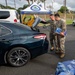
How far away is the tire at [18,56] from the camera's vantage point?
5.75 meters

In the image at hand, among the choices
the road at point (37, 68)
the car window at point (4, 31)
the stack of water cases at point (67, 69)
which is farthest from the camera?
the car window at point (4, 31)

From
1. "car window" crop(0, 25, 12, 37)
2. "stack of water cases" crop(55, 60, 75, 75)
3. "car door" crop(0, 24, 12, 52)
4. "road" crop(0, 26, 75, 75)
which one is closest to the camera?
"stack of water cases" crop(55, 60, 75, 75)

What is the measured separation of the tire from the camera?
18.8ft

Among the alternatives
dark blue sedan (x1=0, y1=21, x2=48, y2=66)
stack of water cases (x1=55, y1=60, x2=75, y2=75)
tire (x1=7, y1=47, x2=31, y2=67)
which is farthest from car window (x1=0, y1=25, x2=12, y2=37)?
stack of water cases (x1=55, y1=60, x2=75, y2=75)

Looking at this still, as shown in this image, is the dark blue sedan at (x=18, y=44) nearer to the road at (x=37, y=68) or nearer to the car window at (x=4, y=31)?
the car window at (x=4, y=31)

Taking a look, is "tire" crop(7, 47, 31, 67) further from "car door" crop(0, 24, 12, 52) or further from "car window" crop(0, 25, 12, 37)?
"car window" crop(0, 25, 12, 37)

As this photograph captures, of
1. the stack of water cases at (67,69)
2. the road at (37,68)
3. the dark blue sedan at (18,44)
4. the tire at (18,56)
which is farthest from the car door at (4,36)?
the stack of water cases at (67,69)

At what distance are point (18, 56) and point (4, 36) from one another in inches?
28.4

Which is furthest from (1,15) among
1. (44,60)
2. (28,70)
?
(28,70)

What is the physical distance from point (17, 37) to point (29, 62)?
101 centimetres

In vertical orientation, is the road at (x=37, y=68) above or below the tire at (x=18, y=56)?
below

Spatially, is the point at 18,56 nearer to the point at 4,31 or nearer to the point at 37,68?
the point at 37,68

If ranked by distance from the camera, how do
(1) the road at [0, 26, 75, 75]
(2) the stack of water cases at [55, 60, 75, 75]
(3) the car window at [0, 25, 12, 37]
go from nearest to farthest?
(2) the stack of water cases at [55, 60, 75, 75] → (1) the road at [0, 26, 75, 75] → (3) the car window at [0, 25, 12, 37]

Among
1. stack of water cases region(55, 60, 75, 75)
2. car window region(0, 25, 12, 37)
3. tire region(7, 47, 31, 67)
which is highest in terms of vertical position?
car window region(0, 25, 12, 37)
